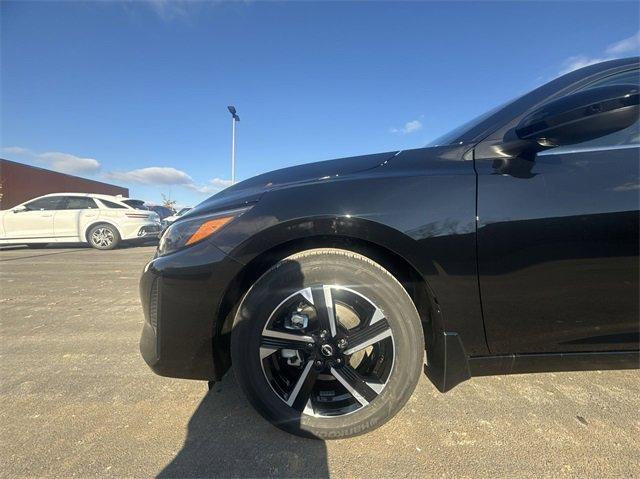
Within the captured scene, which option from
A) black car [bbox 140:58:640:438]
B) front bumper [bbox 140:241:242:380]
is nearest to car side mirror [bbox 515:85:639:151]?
black car [bbox 140:58:640:438]

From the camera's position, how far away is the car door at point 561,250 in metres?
1.43

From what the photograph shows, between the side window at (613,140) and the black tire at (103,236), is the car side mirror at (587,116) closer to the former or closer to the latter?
the side window at (613,140)

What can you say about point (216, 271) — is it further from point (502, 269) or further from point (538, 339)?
point (538, 339)

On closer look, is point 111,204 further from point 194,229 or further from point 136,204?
point 194,229

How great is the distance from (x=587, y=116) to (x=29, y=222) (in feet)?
38.2

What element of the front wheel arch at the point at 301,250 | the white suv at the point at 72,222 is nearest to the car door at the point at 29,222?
the white suv at the point at 72,222

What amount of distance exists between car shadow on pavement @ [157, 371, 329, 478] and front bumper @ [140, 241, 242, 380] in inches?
11.9

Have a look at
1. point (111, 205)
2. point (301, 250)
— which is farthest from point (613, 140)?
point (111, 205)

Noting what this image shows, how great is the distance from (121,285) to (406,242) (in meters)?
4.68

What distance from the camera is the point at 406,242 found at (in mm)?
1496

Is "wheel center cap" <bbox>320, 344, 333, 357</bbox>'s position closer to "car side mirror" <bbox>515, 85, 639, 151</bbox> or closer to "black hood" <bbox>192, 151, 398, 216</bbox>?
"black hood" <bbox>192, 151, 398, 216</bbox>

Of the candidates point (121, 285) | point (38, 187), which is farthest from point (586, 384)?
point (38, 187)

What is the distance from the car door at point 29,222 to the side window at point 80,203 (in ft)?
1.21

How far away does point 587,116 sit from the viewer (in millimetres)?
1362
